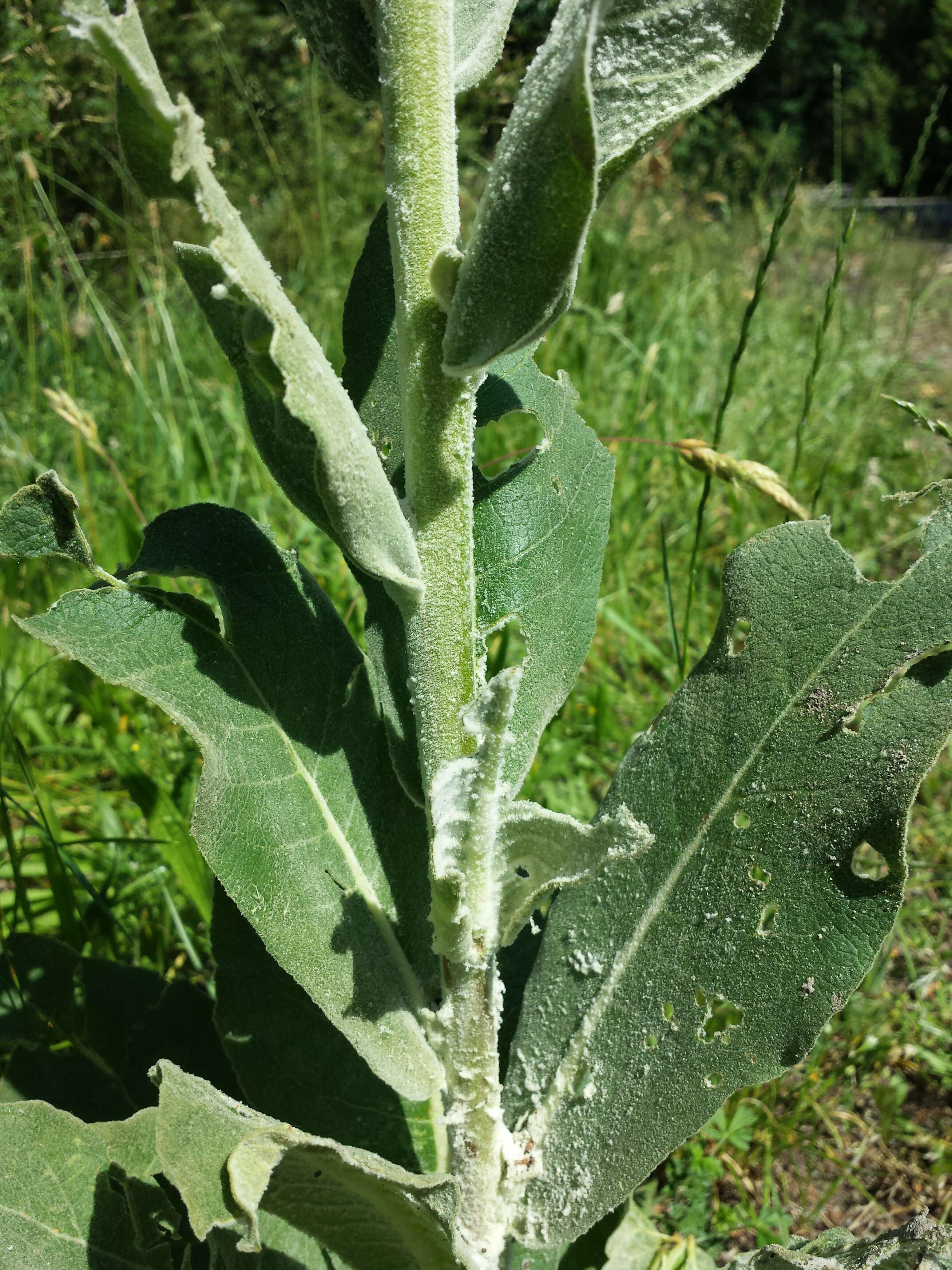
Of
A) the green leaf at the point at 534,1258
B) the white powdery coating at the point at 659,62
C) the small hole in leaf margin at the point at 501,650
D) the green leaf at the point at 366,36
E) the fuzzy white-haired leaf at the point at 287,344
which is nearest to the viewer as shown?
A: the fuzzy white-haired leaf at the point at 287,344

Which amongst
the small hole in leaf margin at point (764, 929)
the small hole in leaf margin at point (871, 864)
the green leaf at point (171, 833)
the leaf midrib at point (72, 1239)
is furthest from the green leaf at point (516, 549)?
the green leaf at point (171, 833)

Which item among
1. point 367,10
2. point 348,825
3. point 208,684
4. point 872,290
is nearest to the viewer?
point 367,10

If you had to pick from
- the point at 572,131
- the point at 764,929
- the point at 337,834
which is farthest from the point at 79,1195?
the point at 572,131

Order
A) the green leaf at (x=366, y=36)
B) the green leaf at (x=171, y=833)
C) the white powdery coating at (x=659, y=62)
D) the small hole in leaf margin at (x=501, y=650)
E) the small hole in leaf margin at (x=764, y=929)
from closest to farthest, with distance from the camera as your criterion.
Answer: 1. the white powdery coating at (x=659, y=62)
2. the green leaf at (x=366, y=36)
3. the small hole in leaf margin at (x=764, y=929)
4. the green leaf at (x=171, y=833)
5. the small hole in leaf margin at (x=501, y=650)

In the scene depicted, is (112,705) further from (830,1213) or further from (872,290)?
(872,290)

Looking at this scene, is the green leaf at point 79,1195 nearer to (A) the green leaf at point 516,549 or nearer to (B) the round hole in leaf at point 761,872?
(A) the green leaf at point 516,549

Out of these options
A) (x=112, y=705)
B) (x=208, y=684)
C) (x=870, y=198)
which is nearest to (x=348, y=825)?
(x=208, y=684)

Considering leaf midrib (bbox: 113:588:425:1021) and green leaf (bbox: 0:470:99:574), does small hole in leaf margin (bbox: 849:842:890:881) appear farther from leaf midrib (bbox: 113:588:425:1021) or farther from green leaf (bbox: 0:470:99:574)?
green leaf (bbox: 0:470:99:574)
